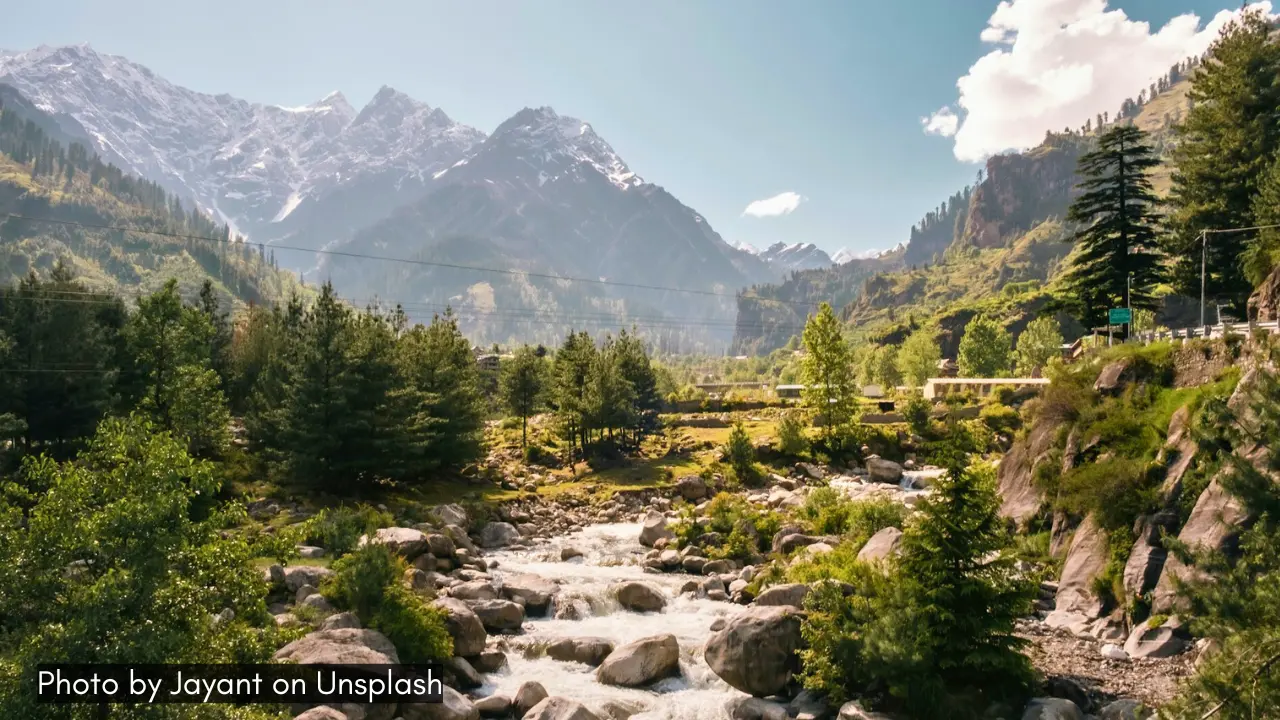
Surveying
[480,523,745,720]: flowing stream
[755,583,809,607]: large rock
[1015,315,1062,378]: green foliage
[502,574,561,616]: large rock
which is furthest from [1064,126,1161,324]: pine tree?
[1015,315,1062,378]: green foliage

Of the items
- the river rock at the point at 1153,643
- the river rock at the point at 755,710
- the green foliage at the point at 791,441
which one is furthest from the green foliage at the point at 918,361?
the river rock at the point at 755,710

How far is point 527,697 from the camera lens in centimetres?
1995

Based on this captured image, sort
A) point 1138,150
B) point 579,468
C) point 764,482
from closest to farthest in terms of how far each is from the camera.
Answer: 1. point 1138,150
2. point 764,482
3. point 579,468

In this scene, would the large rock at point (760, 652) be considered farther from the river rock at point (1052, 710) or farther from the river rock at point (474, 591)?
the river rock at point (474, 591)

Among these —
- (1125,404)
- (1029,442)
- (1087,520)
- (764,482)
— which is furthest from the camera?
(764,482)

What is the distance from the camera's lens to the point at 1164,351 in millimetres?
31078

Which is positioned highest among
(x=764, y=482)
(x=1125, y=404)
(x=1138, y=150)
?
(x=1138, y=150)

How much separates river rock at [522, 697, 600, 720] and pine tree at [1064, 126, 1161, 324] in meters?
45.1

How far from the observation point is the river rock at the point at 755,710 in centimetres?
1928

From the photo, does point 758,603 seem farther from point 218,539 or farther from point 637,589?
point 218,539

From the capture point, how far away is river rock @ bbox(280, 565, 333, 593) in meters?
24.2

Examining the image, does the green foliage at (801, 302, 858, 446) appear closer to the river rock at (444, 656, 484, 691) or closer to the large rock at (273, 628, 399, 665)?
the river rock at (444, 656, 484, 691)

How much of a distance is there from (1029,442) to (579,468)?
116 feet

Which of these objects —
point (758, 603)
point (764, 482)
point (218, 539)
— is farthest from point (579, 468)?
point (218, 539)
